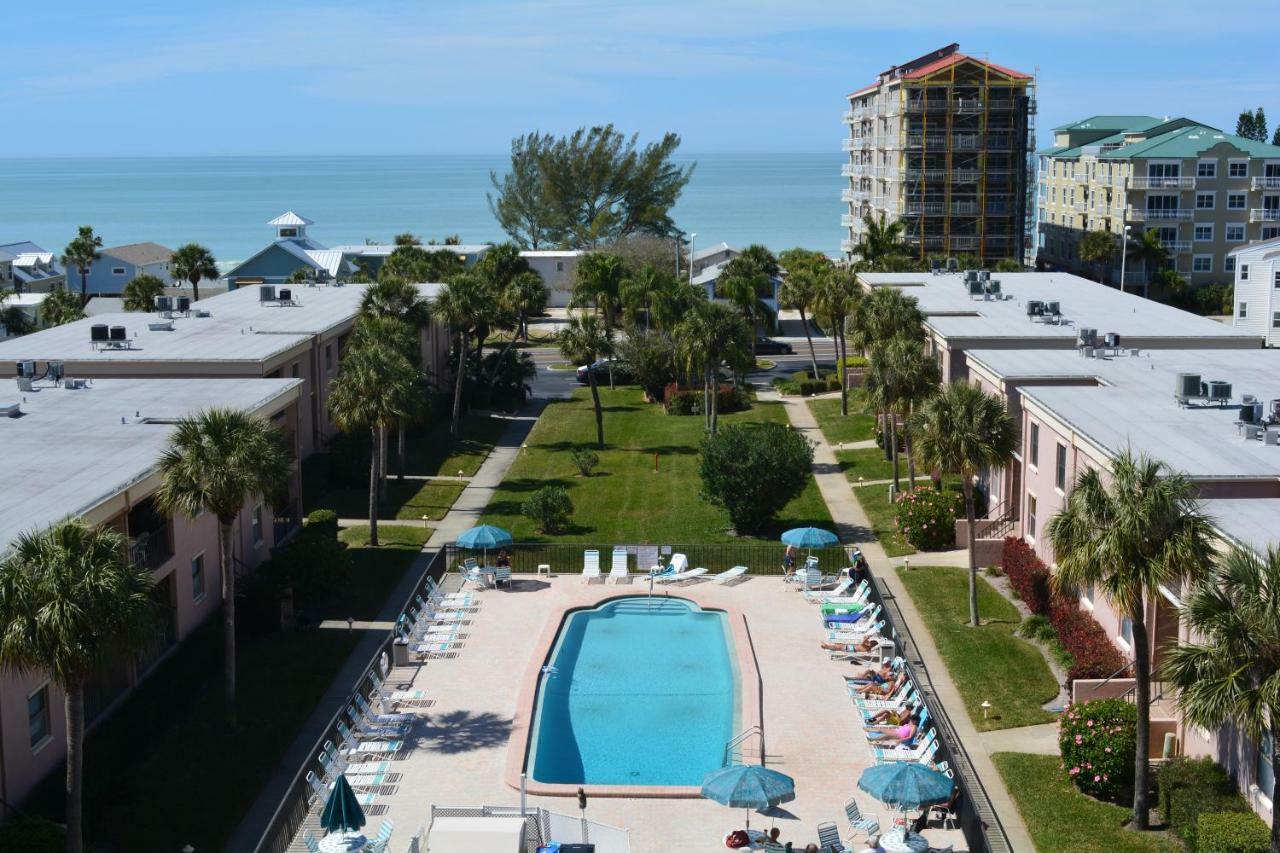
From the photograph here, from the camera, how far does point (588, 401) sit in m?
71.3

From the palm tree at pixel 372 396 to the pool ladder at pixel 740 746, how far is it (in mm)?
17205

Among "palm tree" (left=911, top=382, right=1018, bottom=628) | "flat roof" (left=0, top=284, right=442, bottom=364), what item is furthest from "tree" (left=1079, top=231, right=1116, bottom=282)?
"palm tree" (left=911, top=382, right=1018, bottom=628)

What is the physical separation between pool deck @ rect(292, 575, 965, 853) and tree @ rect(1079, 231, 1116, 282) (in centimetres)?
6510

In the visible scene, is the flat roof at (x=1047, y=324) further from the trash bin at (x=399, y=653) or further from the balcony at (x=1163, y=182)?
the balcony at (x=1163, y=182)

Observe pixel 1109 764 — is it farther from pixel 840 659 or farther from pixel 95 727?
pixel 95 727

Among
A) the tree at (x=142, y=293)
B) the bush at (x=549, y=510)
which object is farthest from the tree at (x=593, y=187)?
the bush at (x=549, y=510)

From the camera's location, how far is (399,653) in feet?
109

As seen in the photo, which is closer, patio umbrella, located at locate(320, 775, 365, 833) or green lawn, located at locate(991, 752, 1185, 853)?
patio umbrella, located at locate(320, 775, 365, 833)

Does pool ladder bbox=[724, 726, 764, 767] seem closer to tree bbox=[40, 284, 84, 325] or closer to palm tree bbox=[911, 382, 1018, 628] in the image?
palm tree bbox=[911, 382, 1018, 628]

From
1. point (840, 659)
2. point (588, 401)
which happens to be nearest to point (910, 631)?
point (840, 659)

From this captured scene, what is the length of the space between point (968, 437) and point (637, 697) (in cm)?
1010

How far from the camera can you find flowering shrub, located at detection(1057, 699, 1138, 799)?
25.6 metres

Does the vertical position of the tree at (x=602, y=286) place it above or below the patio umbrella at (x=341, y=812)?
above

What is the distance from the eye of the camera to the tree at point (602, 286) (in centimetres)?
8250
